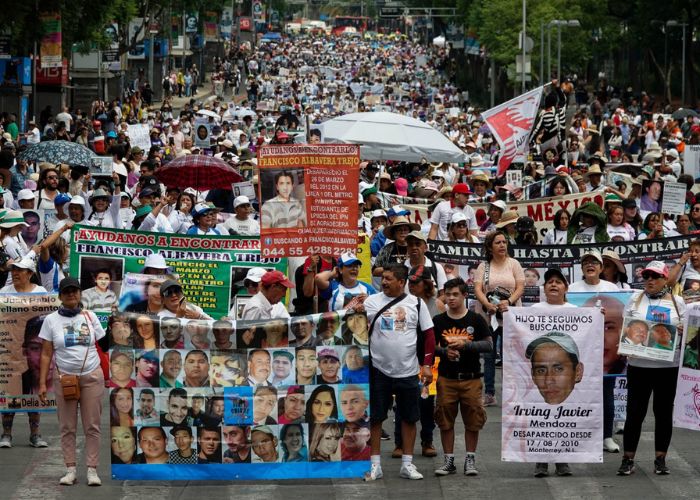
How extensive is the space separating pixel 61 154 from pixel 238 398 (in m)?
12.3

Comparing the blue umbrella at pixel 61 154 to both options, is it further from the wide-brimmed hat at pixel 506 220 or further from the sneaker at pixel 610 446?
the sneaker at pixel 610 446

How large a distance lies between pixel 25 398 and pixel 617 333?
4.45 metres

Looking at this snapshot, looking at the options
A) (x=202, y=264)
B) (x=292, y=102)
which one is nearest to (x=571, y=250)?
(x=202, y=264)

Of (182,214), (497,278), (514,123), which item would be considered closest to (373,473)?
(497,278)

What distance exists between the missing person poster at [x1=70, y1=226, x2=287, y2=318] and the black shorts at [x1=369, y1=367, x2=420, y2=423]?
146 inches

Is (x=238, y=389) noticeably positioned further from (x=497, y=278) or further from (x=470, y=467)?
(x=497, y=278)

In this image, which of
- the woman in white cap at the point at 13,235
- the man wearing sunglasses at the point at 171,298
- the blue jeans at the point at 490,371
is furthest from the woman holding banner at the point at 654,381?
the woman in white cap at the point at 13,235

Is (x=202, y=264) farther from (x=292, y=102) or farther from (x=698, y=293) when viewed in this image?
(x=292, y=102)

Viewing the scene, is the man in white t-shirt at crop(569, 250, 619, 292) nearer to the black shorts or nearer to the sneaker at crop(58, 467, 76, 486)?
the black shorts

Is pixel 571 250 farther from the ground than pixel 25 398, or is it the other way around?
pixel 571 250

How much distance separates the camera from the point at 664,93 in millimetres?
76688

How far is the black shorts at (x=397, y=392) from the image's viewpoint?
37.3 feet

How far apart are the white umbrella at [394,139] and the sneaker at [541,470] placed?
12.2m

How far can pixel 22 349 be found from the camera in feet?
40.4
